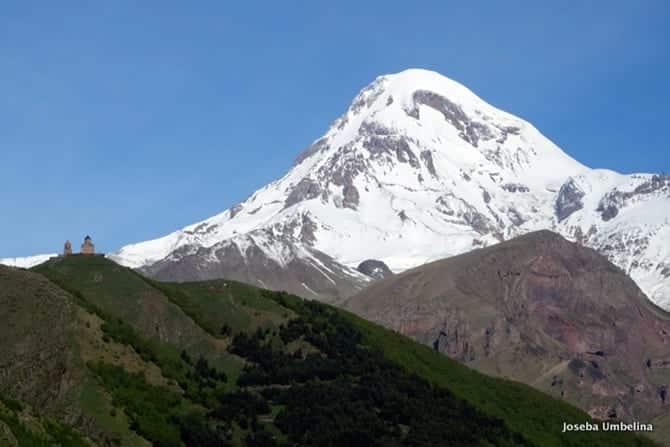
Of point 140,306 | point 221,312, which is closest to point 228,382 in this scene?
point 140,306

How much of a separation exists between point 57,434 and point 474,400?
326ft

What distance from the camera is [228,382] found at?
172750 millimetres

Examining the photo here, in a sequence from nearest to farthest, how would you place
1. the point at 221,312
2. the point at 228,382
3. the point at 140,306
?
the point at 228,382 → the point at 140,306 → the point at 221,312

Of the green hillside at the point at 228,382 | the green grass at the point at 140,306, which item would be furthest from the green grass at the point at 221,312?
the green grass at the point at 140,306

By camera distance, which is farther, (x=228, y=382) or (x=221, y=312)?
(x=221, y=312)

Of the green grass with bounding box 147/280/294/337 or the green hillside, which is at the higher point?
the green grass with bounding box 147/280/294/337

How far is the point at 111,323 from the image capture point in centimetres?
16212

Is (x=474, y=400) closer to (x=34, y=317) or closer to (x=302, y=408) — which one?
(x=302, y=408)

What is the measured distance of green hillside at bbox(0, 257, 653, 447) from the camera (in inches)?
5792

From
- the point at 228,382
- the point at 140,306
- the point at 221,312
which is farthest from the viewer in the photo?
the point at 221,312

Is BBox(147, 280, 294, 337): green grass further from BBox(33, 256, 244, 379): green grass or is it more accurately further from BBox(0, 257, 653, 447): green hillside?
BBox(33, 256, 244, 379): green grass

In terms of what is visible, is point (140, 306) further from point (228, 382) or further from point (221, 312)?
point (228, 382)

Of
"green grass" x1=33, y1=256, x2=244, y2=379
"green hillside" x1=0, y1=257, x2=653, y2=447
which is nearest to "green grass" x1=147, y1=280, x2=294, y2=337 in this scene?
"green hillside" x1=0, y1=257, x2=653, y2=447

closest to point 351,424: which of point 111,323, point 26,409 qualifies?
point 111,323
